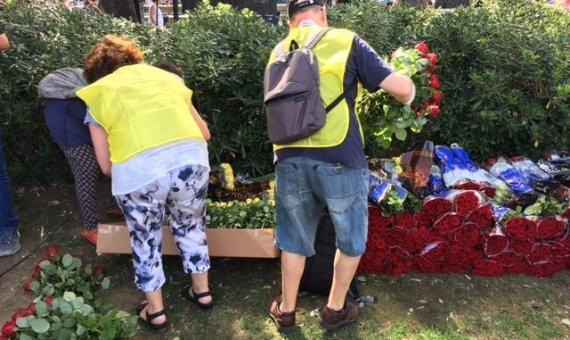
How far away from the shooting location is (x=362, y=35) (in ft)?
13.4

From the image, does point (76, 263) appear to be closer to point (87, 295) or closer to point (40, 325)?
point (87, 295)

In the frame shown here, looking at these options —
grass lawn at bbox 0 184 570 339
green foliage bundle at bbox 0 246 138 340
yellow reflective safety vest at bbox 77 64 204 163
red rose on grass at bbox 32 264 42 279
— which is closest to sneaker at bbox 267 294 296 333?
grass lawn at bbox 0 184 570 339

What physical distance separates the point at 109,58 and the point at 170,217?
906mm

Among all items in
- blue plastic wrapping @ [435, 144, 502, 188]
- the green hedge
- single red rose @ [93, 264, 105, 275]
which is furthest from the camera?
the green hedge

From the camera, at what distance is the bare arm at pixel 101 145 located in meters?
2.62

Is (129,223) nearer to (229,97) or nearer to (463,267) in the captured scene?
(229,97)

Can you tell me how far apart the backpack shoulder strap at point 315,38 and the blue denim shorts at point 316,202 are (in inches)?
20.9

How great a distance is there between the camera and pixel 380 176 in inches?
135

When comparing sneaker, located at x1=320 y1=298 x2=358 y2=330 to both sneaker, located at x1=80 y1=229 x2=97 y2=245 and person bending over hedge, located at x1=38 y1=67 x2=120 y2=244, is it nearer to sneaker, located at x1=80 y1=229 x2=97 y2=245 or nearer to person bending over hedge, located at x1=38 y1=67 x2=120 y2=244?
sneaker, located at x1=80 y1=229 x2=97 y2=245

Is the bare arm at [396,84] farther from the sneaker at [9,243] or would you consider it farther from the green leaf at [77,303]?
the sneaker at [9,243]

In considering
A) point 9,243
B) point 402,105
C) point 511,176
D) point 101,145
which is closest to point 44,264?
point 9,243

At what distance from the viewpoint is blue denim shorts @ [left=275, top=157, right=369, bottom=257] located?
249 centimetres

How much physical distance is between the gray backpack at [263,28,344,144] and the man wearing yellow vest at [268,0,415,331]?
0.14ft

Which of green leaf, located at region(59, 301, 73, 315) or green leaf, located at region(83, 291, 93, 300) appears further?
green leaf, located at region(83, 291, 93, 300)
